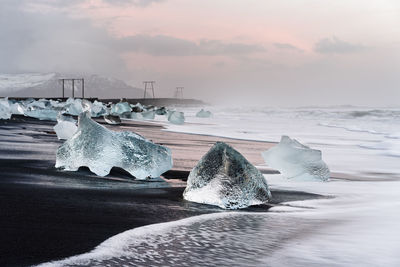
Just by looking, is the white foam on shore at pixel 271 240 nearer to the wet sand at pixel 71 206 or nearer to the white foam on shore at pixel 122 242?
the white foam on shore at pixel 122 242

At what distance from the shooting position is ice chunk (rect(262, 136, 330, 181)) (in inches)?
214

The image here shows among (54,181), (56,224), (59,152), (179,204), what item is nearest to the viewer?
(56,224)

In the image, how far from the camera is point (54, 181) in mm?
4629

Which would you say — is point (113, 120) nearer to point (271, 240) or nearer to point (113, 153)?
point (113, 153)

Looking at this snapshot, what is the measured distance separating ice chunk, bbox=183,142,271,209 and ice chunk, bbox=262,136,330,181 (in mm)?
1390

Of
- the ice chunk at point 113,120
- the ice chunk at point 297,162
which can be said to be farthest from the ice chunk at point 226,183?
the ice chunk at point 113,120

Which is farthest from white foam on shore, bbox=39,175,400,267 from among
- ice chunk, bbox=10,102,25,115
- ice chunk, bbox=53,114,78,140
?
ice chunk, bbox=10,102,25,115

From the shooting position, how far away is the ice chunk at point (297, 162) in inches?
214

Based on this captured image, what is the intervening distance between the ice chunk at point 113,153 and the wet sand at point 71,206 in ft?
0.38

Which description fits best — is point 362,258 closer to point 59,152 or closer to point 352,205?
point 352,205

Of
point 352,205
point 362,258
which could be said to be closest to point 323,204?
point 352,205

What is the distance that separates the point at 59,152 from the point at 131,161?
85 centimetres

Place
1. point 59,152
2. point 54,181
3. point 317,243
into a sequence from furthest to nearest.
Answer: point 59,152
point 54,181
point 317,243

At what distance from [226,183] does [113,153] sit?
1.60 metres
